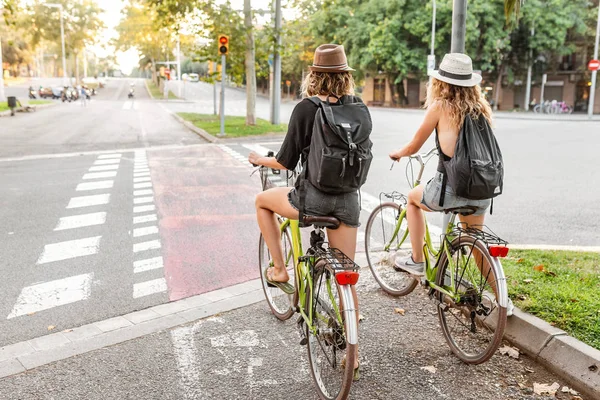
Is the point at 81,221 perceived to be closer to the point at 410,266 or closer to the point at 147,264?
the point at 147,264

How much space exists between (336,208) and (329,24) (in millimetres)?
53254

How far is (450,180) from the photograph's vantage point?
12.4 ft

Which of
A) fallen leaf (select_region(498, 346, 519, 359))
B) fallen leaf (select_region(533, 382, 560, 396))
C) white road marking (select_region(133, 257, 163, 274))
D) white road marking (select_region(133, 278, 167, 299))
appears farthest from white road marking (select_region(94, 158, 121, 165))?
Result: fallen leaf (select_region(533, 382, 560, 396))

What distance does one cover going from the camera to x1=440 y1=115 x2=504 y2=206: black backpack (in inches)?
143

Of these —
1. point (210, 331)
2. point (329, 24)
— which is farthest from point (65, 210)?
point (329, 24)

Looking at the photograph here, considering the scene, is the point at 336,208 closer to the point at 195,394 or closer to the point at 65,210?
the point at 195,394

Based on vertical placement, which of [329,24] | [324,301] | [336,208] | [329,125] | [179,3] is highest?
[329,24]

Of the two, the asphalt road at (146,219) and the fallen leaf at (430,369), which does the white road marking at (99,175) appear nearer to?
the asphalt road at (146,219)

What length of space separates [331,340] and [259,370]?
71 centimetres

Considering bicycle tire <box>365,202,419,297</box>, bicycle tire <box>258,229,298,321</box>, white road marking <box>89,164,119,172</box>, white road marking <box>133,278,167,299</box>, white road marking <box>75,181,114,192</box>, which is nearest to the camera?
bicycle tire <box>258,229,298,321</box>

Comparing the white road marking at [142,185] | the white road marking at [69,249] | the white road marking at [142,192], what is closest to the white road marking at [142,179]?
the white road marking at [142,185]

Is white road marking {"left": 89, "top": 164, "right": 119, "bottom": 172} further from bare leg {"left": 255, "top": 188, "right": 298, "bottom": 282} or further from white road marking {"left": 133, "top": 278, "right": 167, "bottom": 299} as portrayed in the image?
bare leg {"left": 255, "top": 188, "right": 298, "bottom": 282}

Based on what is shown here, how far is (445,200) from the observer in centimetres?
388

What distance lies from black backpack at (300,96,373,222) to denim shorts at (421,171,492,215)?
2.42 feet
